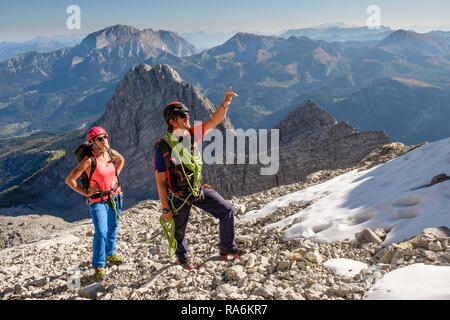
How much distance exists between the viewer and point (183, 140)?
852 centimetres

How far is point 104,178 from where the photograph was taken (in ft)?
32.5

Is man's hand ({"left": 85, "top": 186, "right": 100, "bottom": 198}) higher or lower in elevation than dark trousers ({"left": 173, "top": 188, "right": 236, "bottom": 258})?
higher

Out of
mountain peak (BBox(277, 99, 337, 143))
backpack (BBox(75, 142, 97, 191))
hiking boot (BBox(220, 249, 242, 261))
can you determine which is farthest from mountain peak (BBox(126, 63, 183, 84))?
hiking boot (BBox(220, 249, 242, 261))

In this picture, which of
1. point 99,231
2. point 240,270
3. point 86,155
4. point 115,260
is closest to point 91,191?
point 86,155

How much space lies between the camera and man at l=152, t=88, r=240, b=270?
8.38 meters

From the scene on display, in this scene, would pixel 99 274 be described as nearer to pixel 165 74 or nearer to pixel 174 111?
pixel 174 111

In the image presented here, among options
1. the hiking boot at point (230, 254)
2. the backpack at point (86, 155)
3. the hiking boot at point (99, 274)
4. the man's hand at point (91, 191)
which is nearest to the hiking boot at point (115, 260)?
the hiking boot at point (99, 274)

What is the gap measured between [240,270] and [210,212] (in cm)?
146

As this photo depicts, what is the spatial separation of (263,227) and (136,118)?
19319 centimetres

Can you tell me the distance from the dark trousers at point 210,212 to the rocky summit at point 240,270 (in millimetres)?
529

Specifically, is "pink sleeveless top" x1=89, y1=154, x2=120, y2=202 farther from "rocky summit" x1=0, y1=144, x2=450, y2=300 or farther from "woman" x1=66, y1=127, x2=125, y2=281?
"rocky summit" x1=0, y1=144, x2=450, y2=300

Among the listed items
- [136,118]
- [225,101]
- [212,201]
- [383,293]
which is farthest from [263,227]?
[136,118]

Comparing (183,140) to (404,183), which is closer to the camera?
(183,140)
